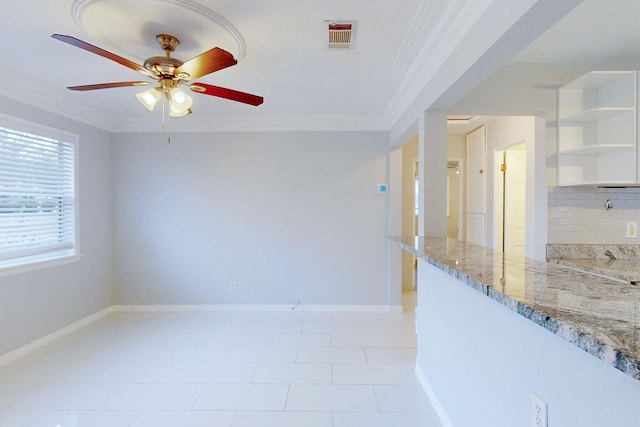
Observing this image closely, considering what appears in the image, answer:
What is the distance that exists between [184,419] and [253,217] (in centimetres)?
234

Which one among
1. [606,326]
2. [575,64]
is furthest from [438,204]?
[606,326]

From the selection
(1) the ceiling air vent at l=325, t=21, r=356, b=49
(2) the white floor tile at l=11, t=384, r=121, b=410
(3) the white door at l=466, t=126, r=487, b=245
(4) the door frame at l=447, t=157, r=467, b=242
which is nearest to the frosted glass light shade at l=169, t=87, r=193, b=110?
(1) the ceiling air vent at l=325, t=21, r=356, b=49

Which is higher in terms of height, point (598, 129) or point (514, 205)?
point (598, 129)

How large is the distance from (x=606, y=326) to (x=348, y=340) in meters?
2.65

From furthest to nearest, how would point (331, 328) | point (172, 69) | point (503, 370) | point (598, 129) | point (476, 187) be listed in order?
1. point (476, 187)
2. point (331, 328)
3. point (598, 129)
4. point (172, 69)
5. point (503, 370)

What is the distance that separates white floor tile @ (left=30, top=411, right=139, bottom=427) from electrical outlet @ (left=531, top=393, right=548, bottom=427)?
7.12 feet

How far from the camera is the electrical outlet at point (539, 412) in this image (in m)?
1.03

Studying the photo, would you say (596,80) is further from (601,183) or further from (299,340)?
(299,340)

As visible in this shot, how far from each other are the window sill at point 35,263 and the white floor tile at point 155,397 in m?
1.51

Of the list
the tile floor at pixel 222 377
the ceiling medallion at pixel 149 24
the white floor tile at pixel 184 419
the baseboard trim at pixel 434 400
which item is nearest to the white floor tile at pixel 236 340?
the tile floor at pixel 222 377

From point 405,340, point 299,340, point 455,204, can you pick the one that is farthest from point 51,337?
point 455,204

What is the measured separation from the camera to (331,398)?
216cm

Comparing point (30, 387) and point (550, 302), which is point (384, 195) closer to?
point (550, 302)

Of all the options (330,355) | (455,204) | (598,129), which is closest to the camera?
(598,129)
